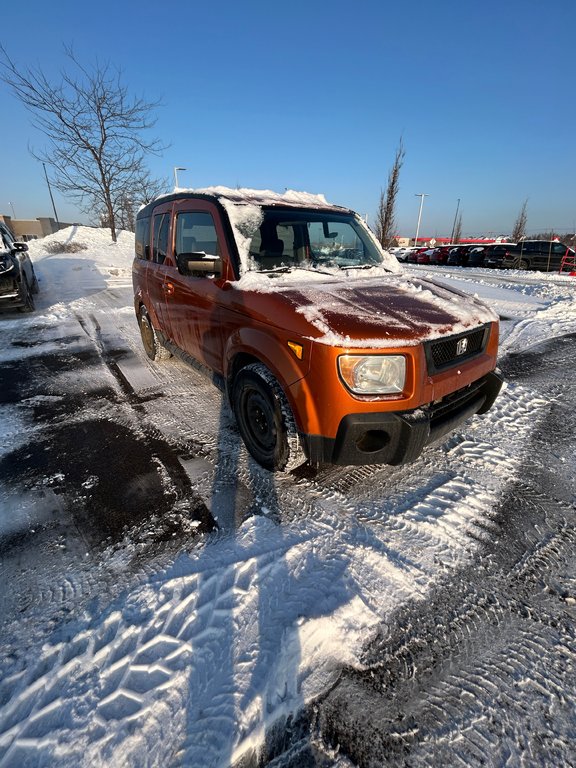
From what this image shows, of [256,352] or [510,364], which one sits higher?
[256,352]

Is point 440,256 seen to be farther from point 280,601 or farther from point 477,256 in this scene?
point 280,601

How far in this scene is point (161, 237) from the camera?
14.2 feet

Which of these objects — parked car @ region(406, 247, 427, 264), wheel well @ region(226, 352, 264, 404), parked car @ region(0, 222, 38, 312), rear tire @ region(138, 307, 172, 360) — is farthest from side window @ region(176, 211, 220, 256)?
parked car @ region(406, 247, 427, 264)

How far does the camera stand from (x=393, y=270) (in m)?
3.70

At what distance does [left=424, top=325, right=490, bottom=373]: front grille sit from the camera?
2281 mm

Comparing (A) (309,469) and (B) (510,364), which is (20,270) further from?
(B) (510,364)

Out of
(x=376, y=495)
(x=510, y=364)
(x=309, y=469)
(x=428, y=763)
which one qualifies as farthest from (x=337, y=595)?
(x=510, y=364)

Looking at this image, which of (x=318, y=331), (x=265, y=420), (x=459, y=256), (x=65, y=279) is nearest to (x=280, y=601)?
(x=265, y=420)

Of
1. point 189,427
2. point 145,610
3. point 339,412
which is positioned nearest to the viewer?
point 145,610

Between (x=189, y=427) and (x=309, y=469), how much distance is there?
1.35 metres

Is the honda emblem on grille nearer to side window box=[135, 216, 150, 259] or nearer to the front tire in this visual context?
the front tire

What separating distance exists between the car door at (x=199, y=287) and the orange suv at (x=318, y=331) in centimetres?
2

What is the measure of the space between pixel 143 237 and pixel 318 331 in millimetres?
3951

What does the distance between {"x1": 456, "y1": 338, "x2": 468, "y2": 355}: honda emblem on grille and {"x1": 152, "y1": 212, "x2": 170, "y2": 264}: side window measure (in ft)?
10.8
